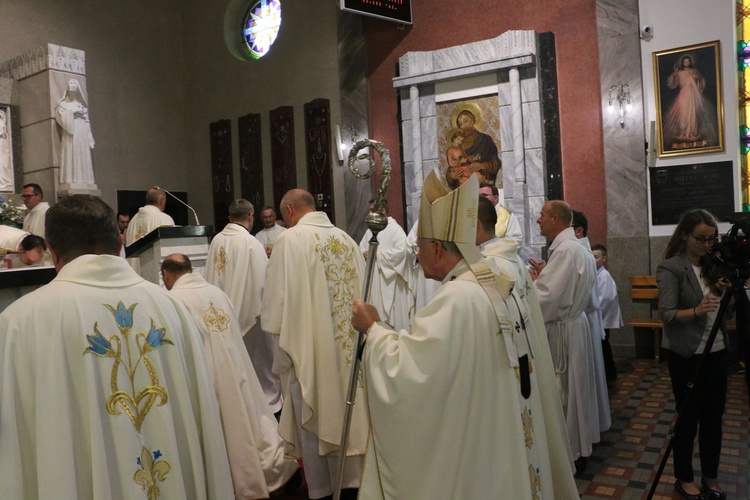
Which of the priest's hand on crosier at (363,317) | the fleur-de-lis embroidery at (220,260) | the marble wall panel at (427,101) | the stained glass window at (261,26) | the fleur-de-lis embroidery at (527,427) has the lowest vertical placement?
the fleur-de-lis embroidery at (527,427)

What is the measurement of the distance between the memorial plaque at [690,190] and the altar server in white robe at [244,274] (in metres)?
5.18

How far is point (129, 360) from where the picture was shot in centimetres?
212

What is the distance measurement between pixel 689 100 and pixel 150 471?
7.91m

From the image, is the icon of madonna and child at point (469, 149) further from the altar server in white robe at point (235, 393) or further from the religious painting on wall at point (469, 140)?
the altar server in white robe at point (235, 393)

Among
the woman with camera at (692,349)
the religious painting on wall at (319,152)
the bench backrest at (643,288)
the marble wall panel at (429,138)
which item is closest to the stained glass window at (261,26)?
the religious painting on wall at (319,152)

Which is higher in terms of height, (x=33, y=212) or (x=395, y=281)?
(x=33, y=212)

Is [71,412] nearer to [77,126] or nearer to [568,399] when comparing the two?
[568,399]

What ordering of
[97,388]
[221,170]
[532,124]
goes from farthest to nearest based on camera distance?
[221,170] → [532,124] → [97,388]

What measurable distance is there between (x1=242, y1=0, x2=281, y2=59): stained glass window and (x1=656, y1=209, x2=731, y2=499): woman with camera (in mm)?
9989

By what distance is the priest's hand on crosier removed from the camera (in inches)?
98.8

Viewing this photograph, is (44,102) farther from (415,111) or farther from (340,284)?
(340,284)

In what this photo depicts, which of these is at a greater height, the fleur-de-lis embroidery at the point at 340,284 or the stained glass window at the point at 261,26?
the stained glass window at the point at 261,26

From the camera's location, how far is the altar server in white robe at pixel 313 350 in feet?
12.8

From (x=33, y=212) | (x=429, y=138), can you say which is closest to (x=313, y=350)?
(x=33, y=212)
